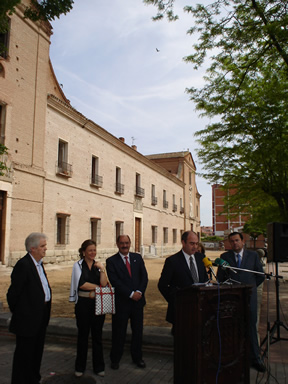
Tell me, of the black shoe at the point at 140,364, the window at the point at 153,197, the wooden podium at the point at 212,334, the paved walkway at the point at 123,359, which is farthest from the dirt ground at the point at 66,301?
the window at the point at 153,197

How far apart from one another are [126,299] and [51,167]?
14.2m

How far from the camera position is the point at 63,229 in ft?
61.5

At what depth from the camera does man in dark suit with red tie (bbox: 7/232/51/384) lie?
3.56 meters

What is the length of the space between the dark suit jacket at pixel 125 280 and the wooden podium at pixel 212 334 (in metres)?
1.18

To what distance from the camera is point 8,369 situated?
4340 mm

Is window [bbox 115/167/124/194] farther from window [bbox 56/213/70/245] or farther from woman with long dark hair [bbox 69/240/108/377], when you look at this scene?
woman with long dark hair [bbox 69/240/108/377]

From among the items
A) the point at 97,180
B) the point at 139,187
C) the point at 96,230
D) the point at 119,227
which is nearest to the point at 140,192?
the point at 139,187

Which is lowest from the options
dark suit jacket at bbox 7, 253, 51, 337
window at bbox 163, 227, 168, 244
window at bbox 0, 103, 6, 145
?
dark suit jacket at bbox 7, 253, 51, 337

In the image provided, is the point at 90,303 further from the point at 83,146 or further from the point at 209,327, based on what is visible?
the point at 83,146

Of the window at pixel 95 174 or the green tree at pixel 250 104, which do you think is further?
the window at pixel 95 174

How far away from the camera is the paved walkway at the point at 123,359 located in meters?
4.09

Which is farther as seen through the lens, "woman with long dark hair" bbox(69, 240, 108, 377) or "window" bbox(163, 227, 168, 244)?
"window" bbox(163, 227, 168, 244)

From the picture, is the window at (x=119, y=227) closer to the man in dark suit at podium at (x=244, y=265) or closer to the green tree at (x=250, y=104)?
the green tree at (x=250, y=104)

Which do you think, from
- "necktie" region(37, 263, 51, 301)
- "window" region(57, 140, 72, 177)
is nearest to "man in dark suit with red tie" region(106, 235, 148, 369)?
"necktie" region(37, 263, 51, 301)
